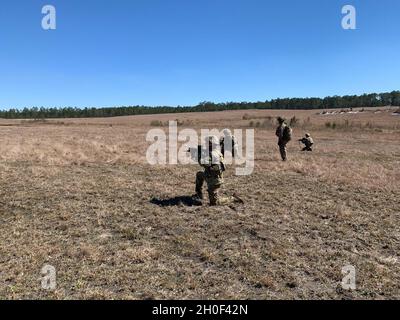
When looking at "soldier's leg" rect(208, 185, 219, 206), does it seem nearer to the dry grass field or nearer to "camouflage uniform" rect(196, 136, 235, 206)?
"camouflage uniform" rect(196, 136, 235, 206)

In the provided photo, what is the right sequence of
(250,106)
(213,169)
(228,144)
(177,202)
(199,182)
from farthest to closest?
(250,106) < (228,144) < (199,182) < (177,202) < (213,169)

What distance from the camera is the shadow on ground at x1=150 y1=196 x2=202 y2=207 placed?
11.4 metres

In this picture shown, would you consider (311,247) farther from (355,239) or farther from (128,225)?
(128,225)

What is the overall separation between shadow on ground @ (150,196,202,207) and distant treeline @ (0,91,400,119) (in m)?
137

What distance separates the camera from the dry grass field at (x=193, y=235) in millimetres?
6602

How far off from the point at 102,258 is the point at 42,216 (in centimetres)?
327

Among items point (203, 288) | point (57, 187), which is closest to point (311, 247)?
point (203, 288)

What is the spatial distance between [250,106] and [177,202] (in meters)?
149

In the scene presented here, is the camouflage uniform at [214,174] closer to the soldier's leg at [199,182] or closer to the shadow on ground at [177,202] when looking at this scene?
the soldier's leg at [199,182]

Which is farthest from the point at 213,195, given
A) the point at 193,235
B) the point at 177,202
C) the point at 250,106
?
the point at 250,106

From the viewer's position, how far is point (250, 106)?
158m

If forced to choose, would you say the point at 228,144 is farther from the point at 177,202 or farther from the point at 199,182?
the point at 177,202

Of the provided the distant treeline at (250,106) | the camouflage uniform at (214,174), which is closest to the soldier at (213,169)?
the camouflage uniform at (214,174)
